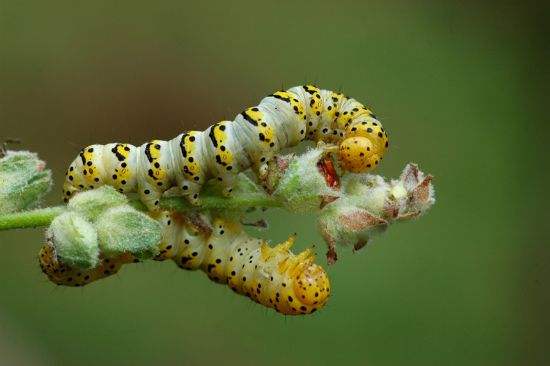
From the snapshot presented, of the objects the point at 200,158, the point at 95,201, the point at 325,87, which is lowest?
the point at 95,201

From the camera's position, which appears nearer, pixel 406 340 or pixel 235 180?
pixel 235 180

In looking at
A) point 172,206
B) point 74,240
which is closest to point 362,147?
point 172,206

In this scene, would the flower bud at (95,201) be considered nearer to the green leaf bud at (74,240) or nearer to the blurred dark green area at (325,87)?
the green leaf bud at (74,240)

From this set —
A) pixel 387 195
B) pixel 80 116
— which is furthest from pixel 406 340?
pixel 387 195

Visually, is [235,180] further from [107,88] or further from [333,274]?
[107,88]

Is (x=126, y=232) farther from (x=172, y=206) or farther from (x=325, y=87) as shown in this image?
(x=325, y=87)

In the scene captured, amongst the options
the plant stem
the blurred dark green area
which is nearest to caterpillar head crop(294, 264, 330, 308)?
the plant stem
